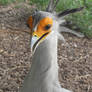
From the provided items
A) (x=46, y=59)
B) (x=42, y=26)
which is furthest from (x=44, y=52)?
(x=42, y=26)

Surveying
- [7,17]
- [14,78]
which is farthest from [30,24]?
[7,17]

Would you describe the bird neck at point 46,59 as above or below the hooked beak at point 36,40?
below

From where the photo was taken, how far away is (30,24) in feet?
3.97

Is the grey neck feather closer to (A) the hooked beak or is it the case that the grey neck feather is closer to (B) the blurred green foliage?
(A) the hooked beak

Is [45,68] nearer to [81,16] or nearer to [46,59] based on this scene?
[46,59]

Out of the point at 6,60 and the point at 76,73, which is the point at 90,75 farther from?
the point at 6,60

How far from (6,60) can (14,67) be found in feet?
0.63

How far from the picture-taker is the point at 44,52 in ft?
3.68

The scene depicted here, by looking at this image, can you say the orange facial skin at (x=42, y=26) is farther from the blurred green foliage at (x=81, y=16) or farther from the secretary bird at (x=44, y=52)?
the blurred green foliage at (x=81, y=16)

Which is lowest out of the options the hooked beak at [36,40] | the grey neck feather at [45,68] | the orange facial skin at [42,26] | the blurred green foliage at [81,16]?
the grey neck feather at [45,68]

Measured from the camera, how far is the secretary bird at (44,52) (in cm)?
106

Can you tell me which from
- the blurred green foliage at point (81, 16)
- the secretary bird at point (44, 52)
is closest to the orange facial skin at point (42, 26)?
the secretary bird at point (44, 52)

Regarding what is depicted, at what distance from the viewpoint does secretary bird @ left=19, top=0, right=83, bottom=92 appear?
1.06 meters

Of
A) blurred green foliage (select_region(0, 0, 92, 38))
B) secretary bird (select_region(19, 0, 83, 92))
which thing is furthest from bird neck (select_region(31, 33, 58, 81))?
blurred green foliage (select_region(0, 0, 92, 38))
